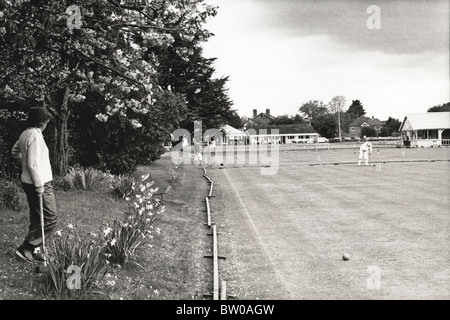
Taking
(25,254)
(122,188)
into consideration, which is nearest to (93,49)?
(122,188)

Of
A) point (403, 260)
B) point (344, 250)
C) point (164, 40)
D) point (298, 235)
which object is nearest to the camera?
point (403, 260)

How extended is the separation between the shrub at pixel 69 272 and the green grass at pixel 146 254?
0.15m

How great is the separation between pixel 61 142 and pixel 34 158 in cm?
991

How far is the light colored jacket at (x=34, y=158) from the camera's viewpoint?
22.3 feet

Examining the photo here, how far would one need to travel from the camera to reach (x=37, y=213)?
7.02m

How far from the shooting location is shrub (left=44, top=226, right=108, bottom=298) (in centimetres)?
611

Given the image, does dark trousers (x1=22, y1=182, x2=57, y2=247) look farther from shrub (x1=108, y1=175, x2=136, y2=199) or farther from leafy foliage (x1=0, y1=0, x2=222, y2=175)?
shrub (x1=108, y1=175, x2=136, y2=199)

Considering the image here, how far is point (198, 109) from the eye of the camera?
184 feet

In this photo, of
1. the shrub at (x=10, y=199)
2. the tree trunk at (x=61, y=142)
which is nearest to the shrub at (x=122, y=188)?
the tree trunk at (x=61, y=142)

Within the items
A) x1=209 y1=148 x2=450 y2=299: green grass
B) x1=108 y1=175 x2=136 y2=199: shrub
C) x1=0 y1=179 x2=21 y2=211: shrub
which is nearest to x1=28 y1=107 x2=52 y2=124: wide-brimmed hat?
x1=209 y1=148 x2=450 y2=299: green grass

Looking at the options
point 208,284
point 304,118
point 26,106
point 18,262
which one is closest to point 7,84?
point 26,106

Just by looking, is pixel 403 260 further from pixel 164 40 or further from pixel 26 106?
pixel 26 106

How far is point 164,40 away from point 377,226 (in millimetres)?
7618

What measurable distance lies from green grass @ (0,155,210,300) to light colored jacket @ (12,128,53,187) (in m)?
1.23
